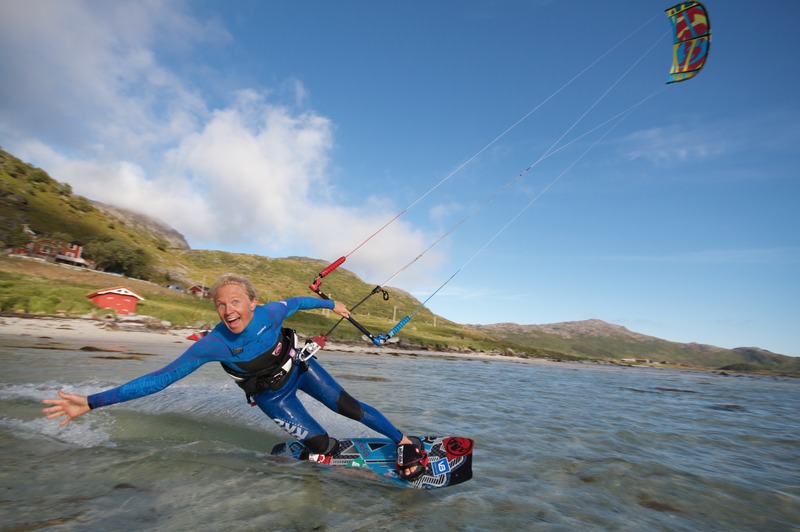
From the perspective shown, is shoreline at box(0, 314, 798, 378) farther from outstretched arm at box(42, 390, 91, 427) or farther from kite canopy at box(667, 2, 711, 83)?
kite canopy at box(667, 2, 711, 83)

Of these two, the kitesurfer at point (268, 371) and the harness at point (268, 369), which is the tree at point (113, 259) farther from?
the harness at point (268, 369)

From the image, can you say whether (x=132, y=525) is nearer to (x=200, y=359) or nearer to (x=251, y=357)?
(x=200, y=359)

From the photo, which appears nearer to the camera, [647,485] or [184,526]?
[184,526]

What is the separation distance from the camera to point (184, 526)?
3934mm

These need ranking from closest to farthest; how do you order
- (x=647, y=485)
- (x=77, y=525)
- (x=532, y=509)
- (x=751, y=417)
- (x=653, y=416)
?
1. (x=77, y=525)
2. (x=532, y=509)
3. (x=647, y=485)
4. (x=653, y=416)
5. (x=751, y=417)

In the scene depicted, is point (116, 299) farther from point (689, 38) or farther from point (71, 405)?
point (689, 38)

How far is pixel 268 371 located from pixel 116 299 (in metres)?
52.9

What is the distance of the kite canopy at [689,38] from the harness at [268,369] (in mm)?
15252

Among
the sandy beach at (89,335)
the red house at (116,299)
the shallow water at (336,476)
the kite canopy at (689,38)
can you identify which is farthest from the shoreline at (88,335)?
the kite canopy at (689,38)

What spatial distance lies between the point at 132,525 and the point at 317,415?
659cm

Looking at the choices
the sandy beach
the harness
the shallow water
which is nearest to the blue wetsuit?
the harness

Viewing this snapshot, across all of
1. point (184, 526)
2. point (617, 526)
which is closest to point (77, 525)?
point (184, 526)

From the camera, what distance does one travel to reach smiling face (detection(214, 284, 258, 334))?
554cm

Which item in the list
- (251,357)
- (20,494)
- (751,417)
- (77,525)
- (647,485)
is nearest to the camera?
(77,525)
